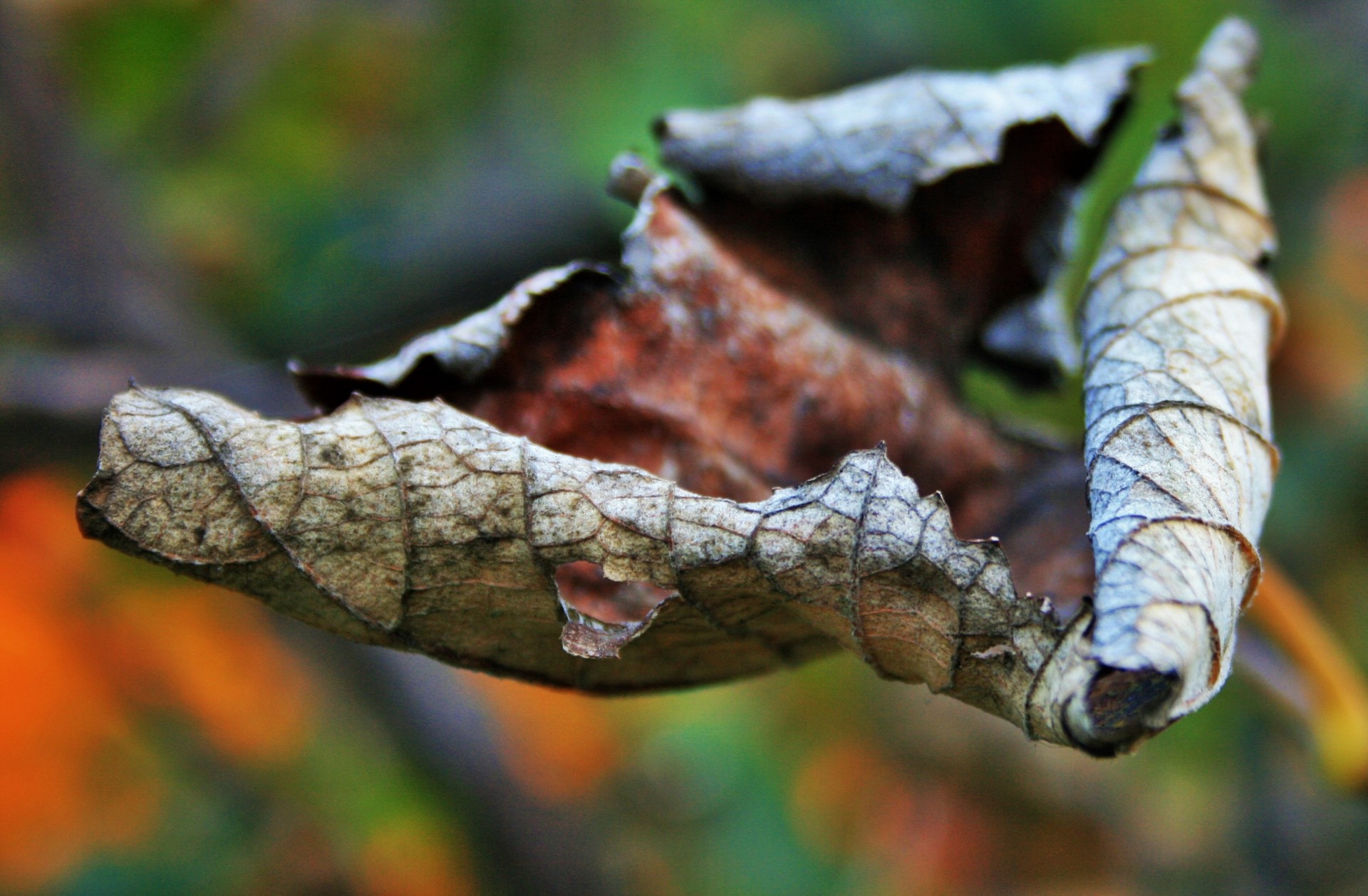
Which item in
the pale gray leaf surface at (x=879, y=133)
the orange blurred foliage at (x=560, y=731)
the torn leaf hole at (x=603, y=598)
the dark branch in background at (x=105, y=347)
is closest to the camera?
the torn leaf hole at (x=603, y=598)

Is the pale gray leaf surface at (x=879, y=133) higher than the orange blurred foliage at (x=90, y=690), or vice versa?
the pale gray leaf surface at (x=879, y=133)

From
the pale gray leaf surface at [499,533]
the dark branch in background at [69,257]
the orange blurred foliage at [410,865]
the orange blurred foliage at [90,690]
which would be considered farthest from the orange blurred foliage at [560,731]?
the pale gray leaf surface at [499,533]

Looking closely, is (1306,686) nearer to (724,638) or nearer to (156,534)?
(724,638)

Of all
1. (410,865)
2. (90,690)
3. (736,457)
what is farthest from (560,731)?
(736,457)

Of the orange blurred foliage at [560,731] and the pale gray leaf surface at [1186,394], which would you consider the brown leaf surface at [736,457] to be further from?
the orange blurred foliage at [560,731]

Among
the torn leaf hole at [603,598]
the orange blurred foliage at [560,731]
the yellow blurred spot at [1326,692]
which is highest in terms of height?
the yellow blurred spot at [1326,692]

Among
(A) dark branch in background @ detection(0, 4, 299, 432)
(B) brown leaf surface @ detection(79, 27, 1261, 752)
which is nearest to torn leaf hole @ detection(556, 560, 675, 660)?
(B) brown leaf surface @ detection(79, 27, 1261, 752)

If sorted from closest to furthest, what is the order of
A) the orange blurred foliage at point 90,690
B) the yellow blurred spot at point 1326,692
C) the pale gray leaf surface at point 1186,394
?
the pale gray leaf surface at point 1186,394, the yellow blurred spot at point 1326,692, the orange blurred foliage at point 90,690

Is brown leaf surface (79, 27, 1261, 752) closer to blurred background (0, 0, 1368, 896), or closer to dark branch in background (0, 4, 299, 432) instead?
blurred background (0, 0, 1368, 896)
